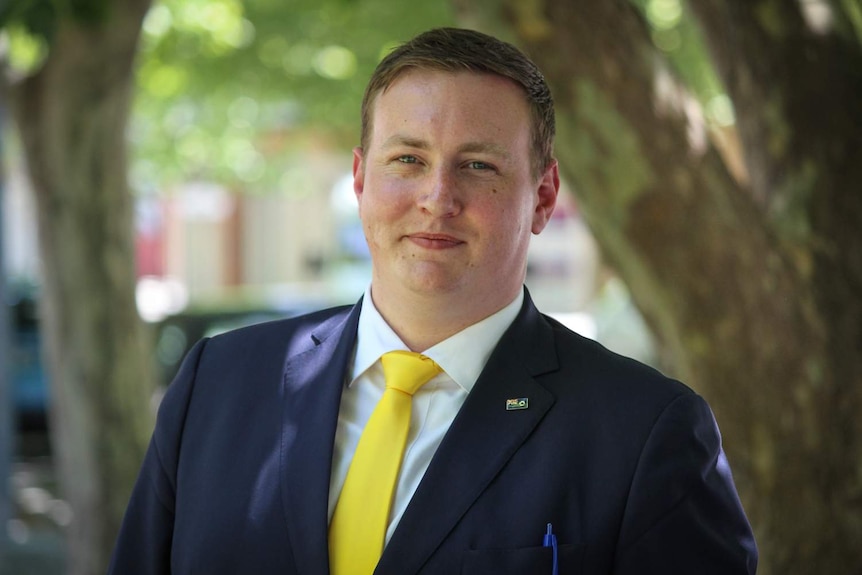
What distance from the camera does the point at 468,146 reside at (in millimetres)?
2402

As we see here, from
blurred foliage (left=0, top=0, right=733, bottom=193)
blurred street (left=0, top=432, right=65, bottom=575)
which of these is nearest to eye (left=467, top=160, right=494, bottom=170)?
blurred foliage (left=0, top=0, right=733, bottom=193)

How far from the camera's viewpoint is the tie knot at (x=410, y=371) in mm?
2506

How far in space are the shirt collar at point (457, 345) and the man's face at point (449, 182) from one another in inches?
3.3

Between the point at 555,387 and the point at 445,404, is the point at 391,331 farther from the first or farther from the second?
the point at 555,387

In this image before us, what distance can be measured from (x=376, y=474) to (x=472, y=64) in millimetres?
871

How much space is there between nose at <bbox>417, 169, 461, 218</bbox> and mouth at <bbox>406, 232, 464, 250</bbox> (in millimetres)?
43

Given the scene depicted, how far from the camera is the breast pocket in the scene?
89.4 inches

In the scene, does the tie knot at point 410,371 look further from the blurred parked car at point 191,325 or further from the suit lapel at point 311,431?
the blurred parked car at point 191,325

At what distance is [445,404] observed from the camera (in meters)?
2.53

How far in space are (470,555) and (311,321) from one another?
0.79 metres

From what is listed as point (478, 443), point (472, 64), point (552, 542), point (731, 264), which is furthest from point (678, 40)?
point (552, 542)

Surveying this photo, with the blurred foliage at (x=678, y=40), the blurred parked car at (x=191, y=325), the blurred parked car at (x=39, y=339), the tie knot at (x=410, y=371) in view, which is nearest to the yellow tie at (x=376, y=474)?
the tie knot at (x=410, y=371)

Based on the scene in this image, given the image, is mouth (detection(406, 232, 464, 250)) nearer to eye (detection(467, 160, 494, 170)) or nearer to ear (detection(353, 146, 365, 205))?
eye (detection(467, 160, 494, 170))

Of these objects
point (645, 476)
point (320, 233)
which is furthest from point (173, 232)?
point (645, 476)
